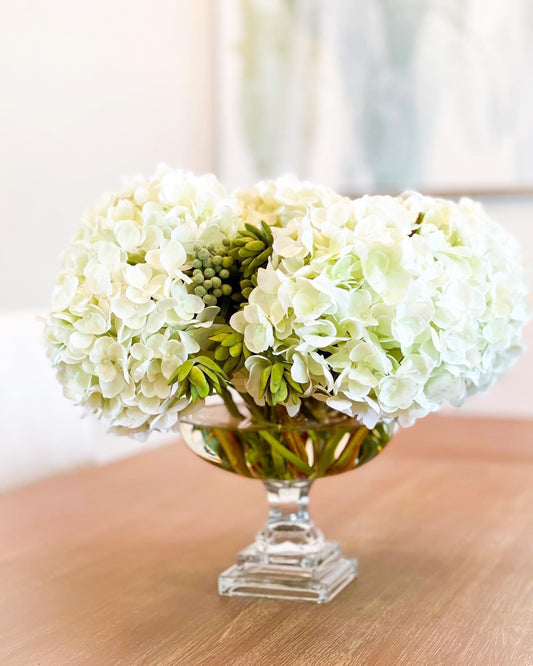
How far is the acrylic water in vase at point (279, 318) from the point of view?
80 cm

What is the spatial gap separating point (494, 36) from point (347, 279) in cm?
196

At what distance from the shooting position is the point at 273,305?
79cm

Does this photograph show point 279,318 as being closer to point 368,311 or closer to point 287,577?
point 368,311

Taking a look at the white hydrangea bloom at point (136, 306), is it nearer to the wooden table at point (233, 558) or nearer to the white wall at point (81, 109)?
the wooden table at point (233, 558)

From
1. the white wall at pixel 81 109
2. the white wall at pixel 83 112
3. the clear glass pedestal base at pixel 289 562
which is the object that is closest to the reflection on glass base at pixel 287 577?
the clear glass pedestal base at pixel 289 562

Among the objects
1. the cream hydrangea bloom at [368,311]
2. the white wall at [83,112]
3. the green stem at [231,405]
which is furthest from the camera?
the white wall at [83,112]

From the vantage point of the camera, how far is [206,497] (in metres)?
1.34

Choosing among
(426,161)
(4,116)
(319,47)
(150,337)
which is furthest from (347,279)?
(319,47)

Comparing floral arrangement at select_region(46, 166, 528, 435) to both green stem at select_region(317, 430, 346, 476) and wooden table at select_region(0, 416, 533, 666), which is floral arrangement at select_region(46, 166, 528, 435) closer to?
green stem at select_region(317, 430, 346, 476)

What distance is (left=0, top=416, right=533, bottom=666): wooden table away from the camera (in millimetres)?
803

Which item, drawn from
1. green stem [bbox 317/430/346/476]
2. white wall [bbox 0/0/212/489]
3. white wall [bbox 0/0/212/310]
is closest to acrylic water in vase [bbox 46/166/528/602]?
green stem [bbox 317/430/346/476]

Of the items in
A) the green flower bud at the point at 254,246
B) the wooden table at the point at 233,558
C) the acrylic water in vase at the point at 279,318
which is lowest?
the wooden table at the point at 233,558

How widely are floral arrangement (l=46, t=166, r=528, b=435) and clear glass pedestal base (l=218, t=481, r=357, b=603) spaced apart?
131 mm

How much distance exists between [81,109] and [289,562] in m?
1.87
